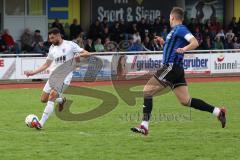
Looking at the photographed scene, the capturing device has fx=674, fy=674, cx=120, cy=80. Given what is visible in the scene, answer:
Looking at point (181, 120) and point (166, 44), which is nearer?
point (166, 44)

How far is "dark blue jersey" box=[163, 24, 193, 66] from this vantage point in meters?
10.9

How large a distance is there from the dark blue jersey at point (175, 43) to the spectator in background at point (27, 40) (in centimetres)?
1650

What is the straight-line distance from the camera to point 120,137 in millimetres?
11078

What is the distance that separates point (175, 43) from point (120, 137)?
1.79 meters

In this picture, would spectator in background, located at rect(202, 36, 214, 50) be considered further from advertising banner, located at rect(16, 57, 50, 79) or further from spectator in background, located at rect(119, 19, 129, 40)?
advertising banner, located at rect(16, 57, 50, 79)

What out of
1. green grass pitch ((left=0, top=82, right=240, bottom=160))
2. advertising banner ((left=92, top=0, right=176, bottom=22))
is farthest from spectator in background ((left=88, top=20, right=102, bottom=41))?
green grass pitch ((left=0, top=82, right=240, bottom=160))

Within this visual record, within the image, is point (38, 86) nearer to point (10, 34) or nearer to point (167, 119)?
point (10, 34)

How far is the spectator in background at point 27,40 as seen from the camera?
89.0ft

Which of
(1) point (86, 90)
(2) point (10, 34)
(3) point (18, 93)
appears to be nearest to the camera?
(3) point (18, 93)

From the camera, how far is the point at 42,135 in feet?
37.0

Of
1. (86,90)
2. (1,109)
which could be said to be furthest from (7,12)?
(1,109)

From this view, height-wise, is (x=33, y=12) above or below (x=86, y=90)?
above

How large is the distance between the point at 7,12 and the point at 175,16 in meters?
19.6

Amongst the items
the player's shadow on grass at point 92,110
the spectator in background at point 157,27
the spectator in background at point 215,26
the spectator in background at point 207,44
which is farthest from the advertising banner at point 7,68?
the spectator in background at point 215,26
